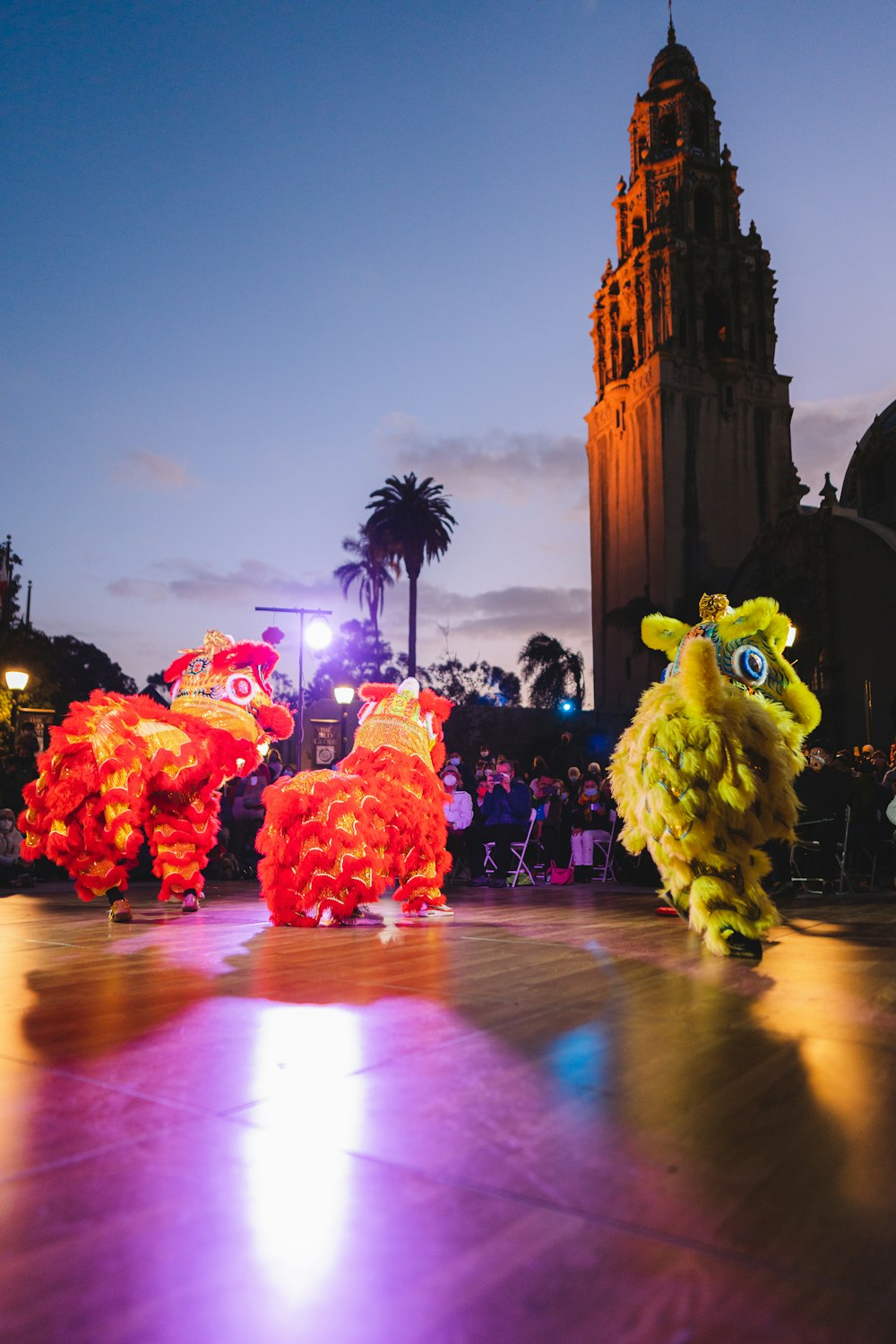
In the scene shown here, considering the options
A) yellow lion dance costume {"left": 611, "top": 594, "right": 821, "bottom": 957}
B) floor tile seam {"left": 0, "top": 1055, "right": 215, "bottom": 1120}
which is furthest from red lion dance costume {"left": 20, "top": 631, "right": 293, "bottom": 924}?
floor tile seam {"left": 0, "top": 1055, "right": 215, "bottom": 1120}

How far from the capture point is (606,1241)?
1780 millimetres

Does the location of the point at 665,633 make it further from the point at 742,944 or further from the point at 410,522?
the point at 410,522

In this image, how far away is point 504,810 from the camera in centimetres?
1134

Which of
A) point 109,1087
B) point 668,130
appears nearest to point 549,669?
point 668,130

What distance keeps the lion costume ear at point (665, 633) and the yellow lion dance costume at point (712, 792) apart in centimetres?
98

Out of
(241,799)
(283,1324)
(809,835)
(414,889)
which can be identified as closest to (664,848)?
(414,889)

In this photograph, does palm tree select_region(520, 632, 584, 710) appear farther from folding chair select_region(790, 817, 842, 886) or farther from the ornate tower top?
folding chair select_region(790, 817, 842, 886)

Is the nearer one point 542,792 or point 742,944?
point 742,944

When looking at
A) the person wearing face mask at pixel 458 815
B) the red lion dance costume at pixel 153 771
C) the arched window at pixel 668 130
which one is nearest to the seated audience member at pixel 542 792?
the person wearing face mask at pixel 458 815

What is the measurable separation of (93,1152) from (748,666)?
478 centimetres

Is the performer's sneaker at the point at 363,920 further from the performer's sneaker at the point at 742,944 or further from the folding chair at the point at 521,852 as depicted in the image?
the folding chair at the point at 521,852

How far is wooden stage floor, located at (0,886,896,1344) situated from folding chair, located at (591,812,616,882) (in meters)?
7.57

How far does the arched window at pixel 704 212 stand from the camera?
42.7m

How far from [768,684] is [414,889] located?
10.3ft
